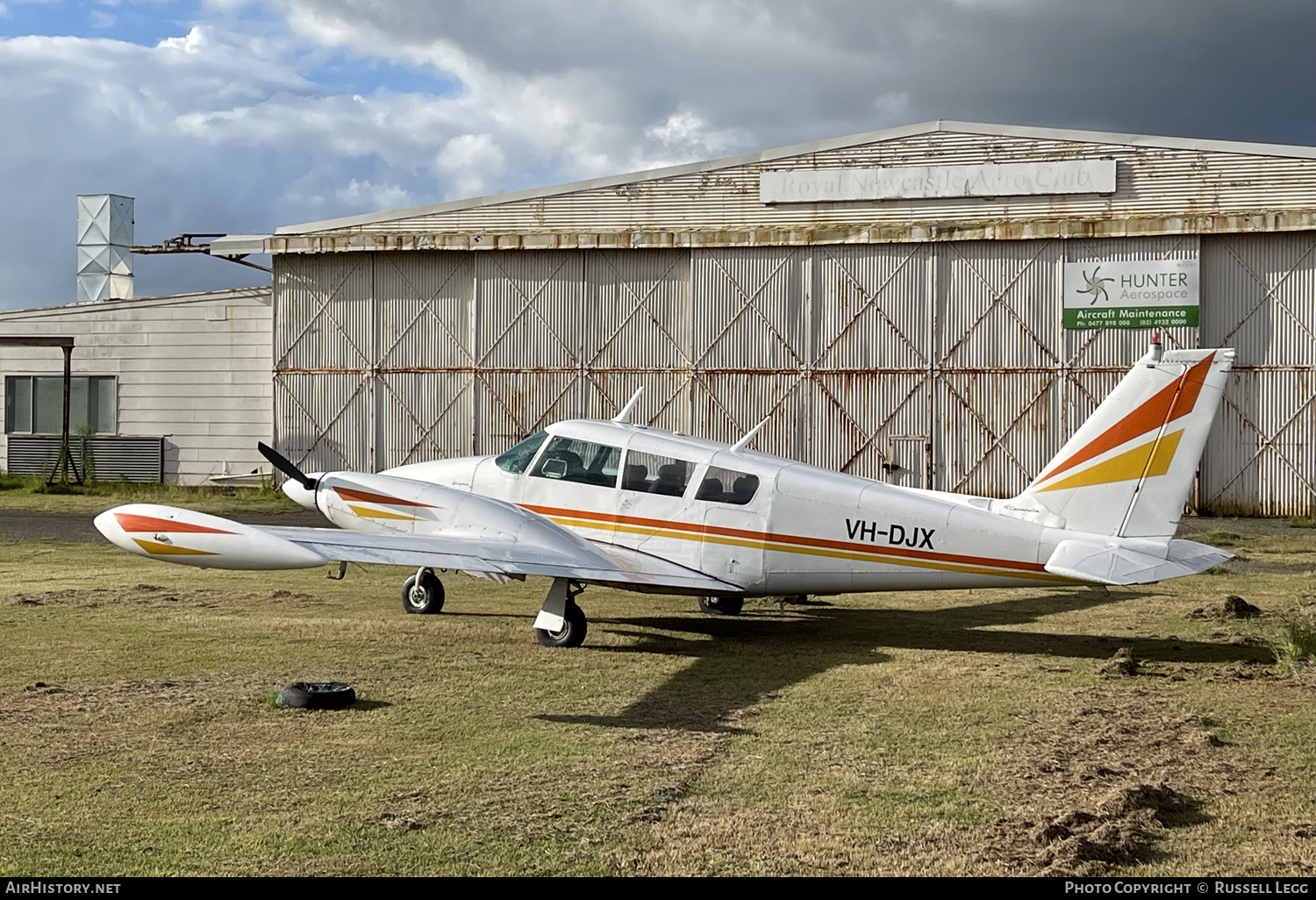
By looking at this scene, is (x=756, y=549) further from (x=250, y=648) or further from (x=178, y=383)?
(x=178, y=383)

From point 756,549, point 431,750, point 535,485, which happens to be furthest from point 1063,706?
point 535,485

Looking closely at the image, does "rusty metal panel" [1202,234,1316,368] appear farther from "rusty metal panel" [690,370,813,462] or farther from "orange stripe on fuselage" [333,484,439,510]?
"orange stripe on fuselage" [333,484,439,510]

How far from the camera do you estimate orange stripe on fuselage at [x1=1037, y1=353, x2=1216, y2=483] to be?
11.5 m

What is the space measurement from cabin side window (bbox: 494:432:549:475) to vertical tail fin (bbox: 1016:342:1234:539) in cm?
599

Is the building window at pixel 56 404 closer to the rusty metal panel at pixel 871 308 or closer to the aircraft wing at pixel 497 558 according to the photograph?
Answer: the rusty metal panel at pixel 871 308

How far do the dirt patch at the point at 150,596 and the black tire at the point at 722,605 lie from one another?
16.0 feet

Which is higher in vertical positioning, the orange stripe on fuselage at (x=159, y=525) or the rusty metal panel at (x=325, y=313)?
the rusty metal panel at (x=325, y=313)

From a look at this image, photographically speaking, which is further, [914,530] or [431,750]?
[914,530]

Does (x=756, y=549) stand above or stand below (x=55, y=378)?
below

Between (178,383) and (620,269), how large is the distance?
14390mm

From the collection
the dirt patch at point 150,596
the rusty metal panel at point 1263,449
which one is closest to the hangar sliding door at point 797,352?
the rusty metal panel at point 1263,449

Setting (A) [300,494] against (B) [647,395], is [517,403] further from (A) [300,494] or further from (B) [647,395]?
(A) [300,494]

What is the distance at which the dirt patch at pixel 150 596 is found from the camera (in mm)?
14289
